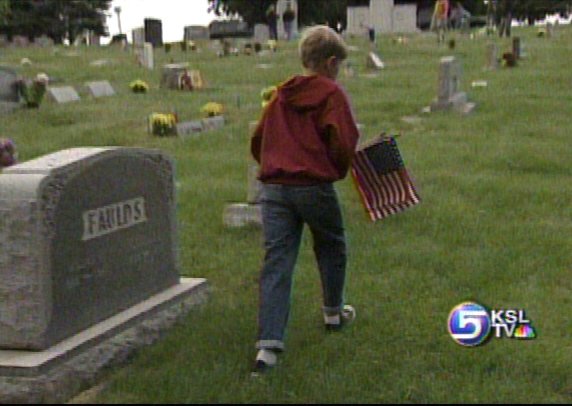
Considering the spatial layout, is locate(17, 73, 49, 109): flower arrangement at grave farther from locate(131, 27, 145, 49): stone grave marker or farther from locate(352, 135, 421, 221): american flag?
locate(131, 27, 145, 49): stone grave marker

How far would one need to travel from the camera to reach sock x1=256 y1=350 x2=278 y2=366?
4.38 m

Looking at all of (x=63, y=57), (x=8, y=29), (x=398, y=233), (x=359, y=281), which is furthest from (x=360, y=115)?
(x=8, y=29)

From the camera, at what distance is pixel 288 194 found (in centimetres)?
443

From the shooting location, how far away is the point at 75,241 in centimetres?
433

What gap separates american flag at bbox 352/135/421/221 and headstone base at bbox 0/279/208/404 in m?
1.77

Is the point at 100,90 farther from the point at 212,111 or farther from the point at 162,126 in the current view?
the point at 162,126

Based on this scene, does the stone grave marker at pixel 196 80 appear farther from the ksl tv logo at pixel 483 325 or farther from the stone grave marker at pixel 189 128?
the ksl tv logo at pixel 483 325

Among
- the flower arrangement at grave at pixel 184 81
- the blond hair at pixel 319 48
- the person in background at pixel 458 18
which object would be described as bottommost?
the flower arrangement at grave at pixel 184 81

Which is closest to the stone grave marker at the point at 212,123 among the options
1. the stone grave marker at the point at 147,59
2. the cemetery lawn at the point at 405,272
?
the cemetery lawn at the point at 405,272

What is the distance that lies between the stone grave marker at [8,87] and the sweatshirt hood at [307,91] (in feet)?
45.1

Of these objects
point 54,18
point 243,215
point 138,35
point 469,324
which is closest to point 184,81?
point 243,215

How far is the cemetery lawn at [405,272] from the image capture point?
13.8 ft

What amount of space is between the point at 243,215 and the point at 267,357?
3.26m

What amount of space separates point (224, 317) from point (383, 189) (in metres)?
1.90
